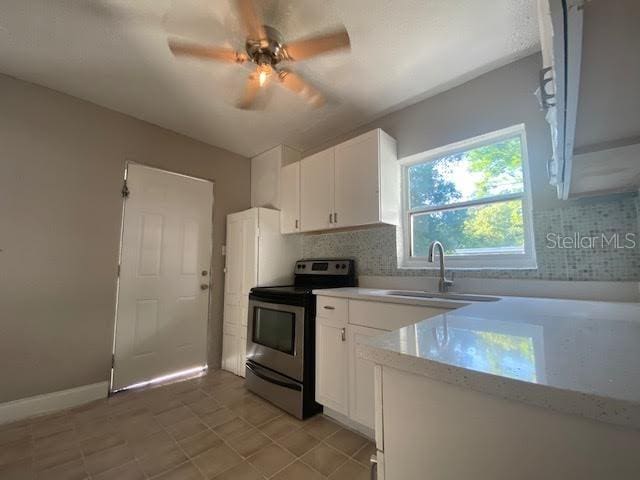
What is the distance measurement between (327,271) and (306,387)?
1.05 metres

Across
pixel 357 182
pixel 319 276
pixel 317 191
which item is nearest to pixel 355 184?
pixel 357 182

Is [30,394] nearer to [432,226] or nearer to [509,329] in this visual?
[509,329]

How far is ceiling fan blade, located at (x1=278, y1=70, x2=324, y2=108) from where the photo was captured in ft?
5.96

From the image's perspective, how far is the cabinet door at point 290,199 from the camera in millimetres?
2857

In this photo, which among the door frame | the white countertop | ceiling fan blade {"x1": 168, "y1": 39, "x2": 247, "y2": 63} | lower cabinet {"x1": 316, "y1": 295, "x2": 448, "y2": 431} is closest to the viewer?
the white countertop

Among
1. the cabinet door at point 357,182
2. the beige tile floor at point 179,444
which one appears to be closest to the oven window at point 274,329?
the beige tile floor at point 179,444

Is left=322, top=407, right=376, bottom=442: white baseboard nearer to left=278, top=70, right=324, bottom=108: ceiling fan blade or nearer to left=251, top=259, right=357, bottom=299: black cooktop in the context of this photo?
left=251, top=259, right=357, bottom=299: black cooktop

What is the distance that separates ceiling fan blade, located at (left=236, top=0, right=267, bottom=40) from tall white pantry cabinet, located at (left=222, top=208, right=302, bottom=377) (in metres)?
1.61

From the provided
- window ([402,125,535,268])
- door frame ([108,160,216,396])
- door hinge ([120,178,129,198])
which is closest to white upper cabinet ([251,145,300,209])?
door frame ([108,160,216,396])

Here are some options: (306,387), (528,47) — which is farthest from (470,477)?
(528,47)

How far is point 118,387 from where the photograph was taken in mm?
2336

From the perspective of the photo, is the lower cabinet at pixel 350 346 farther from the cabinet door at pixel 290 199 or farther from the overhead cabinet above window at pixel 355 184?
the cabinet door at pixel 290 199

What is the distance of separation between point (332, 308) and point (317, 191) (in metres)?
1.21

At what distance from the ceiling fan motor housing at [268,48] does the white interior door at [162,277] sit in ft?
5.71
